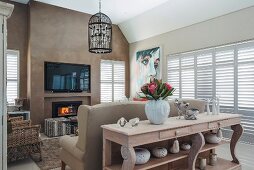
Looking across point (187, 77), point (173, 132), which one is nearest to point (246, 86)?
point (187, 77)

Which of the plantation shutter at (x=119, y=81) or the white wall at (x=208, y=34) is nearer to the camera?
the white wall at (x=208, y=34)

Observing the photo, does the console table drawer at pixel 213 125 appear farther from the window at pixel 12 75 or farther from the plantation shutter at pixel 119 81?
the window at pixel 12 75

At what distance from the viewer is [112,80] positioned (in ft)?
26.5

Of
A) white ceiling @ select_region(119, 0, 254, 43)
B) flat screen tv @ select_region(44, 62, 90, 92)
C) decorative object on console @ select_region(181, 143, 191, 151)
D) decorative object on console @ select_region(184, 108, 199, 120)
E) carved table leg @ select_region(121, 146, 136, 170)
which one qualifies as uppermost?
white ceiling @ select_region(119, 0, 254, 43)

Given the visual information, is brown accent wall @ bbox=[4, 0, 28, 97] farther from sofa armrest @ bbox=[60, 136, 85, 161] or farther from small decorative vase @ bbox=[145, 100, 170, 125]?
small decorative vase @ bbox=[145, 100, 170, 125]

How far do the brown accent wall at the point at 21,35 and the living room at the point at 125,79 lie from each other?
0.09 ft

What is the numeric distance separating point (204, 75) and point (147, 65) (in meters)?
2.37

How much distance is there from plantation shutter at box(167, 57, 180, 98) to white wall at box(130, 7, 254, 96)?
0.23 m

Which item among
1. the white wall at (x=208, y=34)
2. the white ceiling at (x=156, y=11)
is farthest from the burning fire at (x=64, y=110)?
the white wall at (x=208, y=34)

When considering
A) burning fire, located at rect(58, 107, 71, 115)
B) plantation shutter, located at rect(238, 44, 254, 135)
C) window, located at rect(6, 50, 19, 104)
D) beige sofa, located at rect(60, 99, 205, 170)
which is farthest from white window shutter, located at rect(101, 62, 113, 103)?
beige sofa, located at rect(60, 99, 205, 170)

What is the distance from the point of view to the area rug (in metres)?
3.53

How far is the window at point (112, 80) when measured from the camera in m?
7.85

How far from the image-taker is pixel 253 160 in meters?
3.71

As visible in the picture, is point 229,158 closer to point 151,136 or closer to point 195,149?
point 195,149
